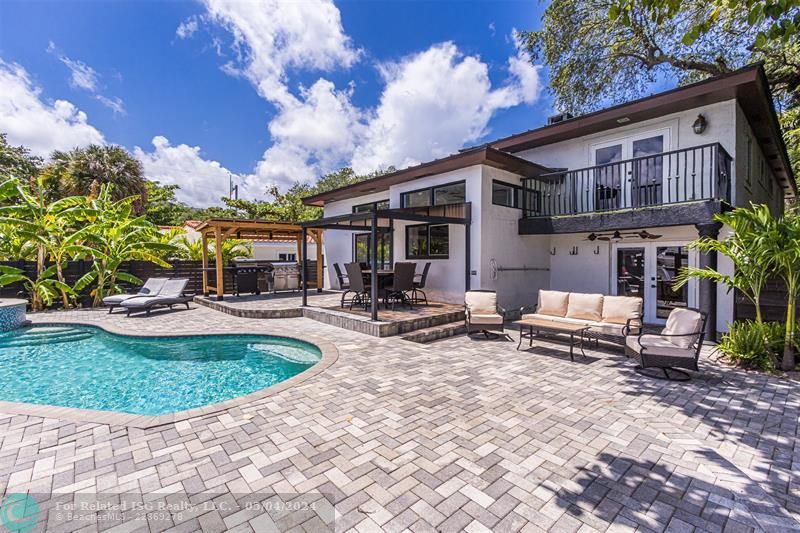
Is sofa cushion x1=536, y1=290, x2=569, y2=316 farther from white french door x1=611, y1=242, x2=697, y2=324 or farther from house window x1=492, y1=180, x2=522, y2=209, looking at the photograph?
white french door x1=611, y1=242, x2=697, y2=324

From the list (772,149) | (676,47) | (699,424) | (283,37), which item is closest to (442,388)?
(699,424)

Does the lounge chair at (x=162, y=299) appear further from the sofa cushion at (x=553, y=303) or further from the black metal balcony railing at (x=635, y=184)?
the black metal balcony railing at (x=635, y=184)

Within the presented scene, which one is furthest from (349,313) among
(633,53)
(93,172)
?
(93,172)

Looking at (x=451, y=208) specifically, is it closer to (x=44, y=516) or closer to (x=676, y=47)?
(x=44, y=516)

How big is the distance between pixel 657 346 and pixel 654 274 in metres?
5.21

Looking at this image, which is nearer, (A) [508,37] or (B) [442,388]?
(B) [442,388]

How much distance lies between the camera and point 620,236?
32.8 feet

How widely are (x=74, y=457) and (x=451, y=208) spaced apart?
9114 mm

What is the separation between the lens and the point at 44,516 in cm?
231

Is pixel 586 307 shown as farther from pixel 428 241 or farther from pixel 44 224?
pixel 44 224

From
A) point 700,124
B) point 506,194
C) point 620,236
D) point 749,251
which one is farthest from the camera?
point 506,194

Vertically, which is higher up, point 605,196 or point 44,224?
point 605,196

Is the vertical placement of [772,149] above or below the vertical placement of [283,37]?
below

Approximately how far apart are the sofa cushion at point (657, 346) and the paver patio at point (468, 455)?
0.45 m
